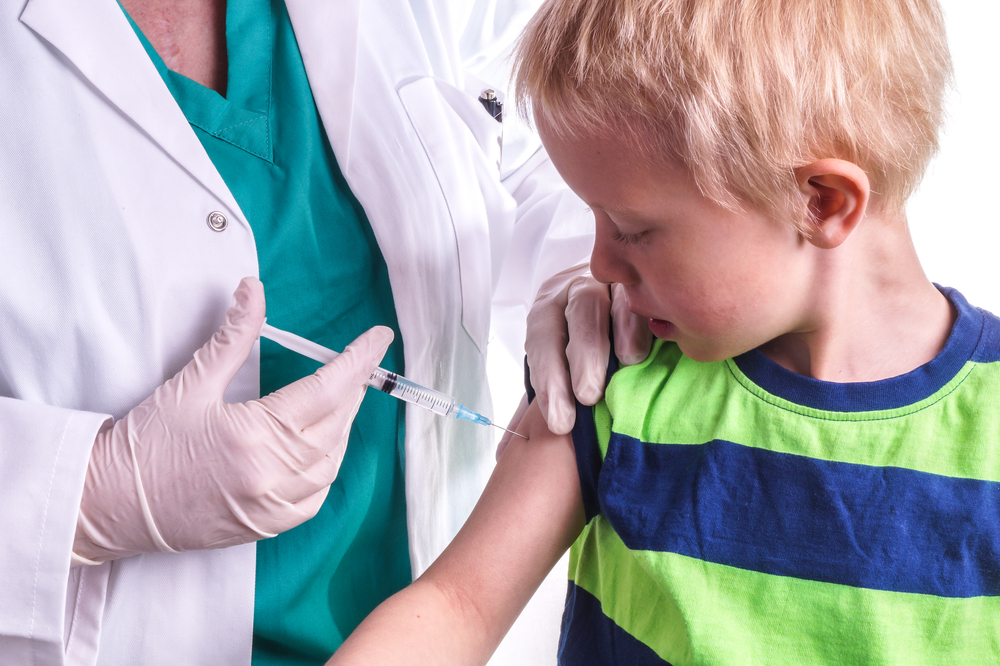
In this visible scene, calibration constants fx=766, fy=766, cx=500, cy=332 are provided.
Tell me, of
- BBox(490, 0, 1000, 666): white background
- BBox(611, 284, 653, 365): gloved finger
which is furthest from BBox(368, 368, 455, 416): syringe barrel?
BBox(490, 0, 1000, 666): white background

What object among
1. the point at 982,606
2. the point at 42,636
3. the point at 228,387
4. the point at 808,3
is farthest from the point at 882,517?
the point at 42,636

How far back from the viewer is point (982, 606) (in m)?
0.77

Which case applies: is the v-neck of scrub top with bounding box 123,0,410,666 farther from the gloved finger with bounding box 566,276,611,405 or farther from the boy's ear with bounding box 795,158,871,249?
the boy's ear with bounding box 795,158,871,249

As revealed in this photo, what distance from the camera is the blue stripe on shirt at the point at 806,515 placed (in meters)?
0.78

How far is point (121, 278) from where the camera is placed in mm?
837

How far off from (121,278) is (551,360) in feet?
1.69

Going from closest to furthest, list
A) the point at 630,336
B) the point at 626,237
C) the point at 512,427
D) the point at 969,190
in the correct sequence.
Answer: the point at 626,237, the point at 630,336, the point at 512,427, the point at 969,190

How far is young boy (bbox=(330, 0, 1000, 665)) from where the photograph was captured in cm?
74

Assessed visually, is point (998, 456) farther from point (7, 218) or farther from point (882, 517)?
point (7, 218)

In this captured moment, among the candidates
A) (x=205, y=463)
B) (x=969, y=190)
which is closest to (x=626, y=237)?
(x=205, y=463)

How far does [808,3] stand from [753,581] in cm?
58

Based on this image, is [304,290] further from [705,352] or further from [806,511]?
[806,511]

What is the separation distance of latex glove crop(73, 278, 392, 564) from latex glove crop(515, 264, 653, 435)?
28cm

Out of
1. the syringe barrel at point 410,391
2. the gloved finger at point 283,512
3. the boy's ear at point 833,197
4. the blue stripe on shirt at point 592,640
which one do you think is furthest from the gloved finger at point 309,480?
the boy's ear at point 833,197
